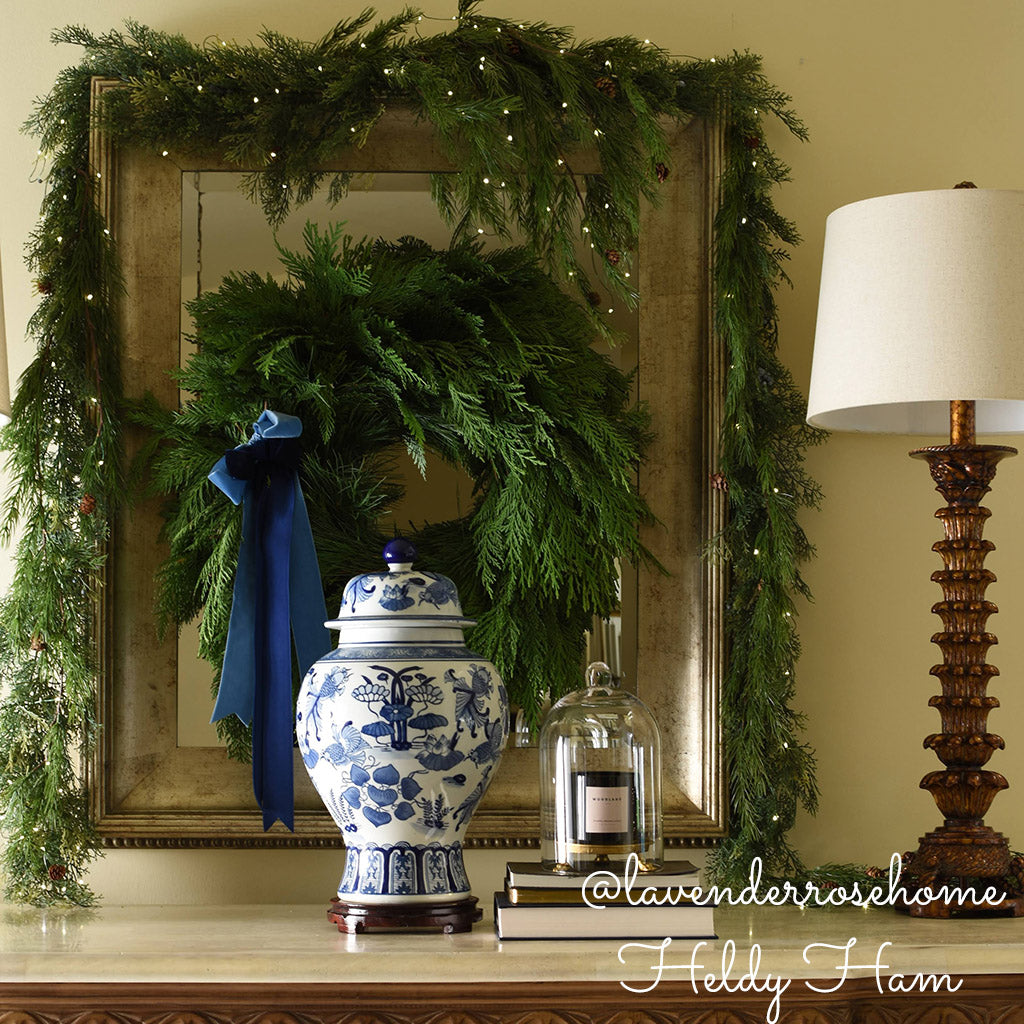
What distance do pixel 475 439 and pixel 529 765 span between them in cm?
45

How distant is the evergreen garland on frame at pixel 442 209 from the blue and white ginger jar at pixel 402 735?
41cm

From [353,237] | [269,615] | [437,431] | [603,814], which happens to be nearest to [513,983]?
[603,814]

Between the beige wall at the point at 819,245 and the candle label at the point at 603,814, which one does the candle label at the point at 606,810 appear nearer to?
the candle label at the point at 603,814

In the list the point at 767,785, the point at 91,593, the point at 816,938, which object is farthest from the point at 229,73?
the point at 816,938

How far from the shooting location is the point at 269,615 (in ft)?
5.05

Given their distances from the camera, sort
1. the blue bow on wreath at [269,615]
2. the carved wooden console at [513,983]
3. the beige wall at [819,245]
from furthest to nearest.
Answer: the beige wall at [819,245], the blue bow on wreath at [269,615], the carved wooden console at [513,983]

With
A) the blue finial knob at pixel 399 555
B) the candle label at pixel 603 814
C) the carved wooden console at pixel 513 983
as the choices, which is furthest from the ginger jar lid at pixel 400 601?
the carved wooden console at pixel 513 983

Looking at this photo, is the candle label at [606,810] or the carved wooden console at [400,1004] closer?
the carved wooden console at [400,1004]

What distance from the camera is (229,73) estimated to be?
1.63m

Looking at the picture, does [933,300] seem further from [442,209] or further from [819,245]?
[442,209]

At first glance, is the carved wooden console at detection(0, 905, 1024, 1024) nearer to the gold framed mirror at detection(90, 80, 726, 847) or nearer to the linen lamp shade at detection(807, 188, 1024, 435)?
the gold framed mirror at detection(90, 80, 726, 847)

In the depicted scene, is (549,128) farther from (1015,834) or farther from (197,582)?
(1015,834)

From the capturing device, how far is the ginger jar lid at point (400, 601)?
4.47ft

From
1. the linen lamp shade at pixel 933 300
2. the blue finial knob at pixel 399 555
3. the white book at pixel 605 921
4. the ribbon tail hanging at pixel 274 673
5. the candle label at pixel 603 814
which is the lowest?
the white book at pixel 605 921
